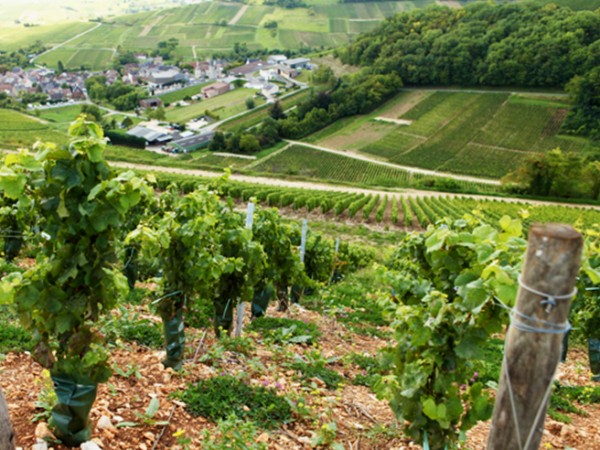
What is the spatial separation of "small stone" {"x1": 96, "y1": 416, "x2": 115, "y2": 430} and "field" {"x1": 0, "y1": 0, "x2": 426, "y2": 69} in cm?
12476

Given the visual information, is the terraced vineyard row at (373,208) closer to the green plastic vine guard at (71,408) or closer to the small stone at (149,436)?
the small stone at (149,436)

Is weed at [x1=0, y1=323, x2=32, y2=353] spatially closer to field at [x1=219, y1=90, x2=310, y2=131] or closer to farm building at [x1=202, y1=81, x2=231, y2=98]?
field at [x1=219, y1=90, x2=310, y2=131]

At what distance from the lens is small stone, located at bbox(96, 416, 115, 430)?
4.39 meters

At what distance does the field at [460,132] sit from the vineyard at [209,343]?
5397 cm

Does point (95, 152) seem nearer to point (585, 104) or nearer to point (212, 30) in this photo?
point (585, 104)

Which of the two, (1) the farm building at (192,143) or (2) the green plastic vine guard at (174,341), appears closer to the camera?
(2) the green plastic vine guard at (174,341)

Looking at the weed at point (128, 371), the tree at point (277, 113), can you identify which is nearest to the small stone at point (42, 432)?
the weed at point (128, 371)

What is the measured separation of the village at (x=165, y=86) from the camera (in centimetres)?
7012

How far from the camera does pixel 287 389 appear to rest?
5.79 m

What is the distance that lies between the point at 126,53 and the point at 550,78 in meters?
91.6

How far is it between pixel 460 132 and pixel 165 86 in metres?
57.8

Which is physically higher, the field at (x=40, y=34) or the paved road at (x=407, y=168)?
the field at (x=40, y=34)

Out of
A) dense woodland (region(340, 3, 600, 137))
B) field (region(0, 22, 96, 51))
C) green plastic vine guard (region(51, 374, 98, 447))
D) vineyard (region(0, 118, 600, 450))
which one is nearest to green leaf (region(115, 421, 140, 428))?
vineyard (region(0, 118, 600, 450))

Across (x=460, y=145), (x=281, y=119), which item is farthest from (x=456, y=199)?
(x=281, y=119)
